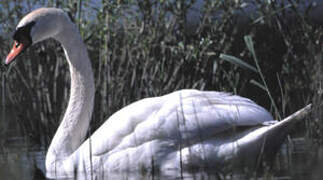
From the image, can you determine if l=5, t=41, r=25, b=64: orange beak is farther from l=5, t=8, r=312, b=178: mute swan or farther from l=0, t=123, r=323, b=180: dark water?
l=5, t=8, r=312, b=178: mute swan

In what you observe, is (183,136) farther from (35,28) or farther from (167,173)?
(35,28)

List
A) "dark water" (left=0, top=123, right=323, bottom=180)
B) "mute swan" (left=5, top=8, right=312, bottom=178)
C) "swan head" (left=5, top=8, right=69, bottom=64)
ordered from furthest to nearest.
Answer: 1. "swan head" (left=5, top=8, right=69, bottom=64)
2. "mute swan" (left=5, top=8, right=312, bottom=178)
3. "dark water" (left=0, top=123, right=323, bottom=180)

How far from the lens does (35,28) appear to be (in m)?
6.64

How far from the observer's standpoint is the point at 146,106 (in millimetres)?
5684

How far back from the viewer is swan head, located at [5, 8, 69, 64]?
21.4 feet

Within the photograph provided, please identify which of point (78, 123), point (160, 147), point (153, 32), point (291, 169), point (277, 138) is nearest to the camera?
point (291, 169)

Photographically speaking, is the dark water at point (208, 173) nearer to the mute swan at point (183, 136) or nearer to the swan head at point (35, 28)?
the mute swan at point (183, 136)

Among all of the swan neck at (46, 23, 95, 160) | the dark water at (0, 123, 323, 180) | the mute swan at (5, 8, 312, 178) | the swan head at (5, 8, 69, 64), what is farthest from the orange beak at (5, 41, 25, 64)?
the mute swan at (5, 8, 312, 178)

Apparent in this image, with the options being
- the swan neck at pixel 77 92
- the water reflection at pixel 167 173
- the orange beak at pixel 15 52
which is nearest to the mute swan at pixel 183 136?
the water reflection at pixel 167 173

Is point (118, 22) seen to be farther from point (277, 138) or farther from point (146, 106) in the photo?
point (277, 138)

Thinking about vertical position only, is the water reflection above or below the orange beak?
below

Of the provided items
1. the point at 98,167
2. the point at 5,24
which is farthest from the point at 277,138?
the point at 5,24

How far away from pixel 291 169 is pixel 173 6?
3876mm

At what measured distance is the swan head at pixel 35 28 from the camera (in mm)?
6523
